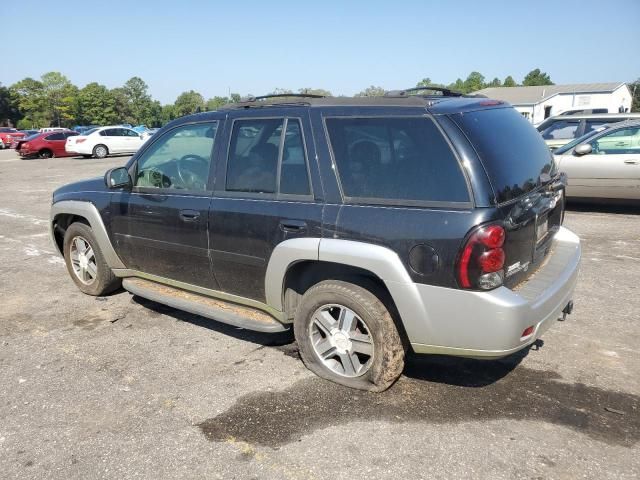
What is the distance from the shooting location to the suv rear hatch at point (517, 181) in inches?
116

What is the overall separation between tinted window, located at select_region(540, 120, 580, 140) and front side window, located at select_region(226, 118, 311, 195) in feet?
29.2

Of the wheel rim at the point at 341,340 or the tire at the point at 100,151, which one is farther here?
the tire at the point at 100,151

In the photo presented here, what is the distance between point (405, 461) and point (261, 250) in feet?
5.42

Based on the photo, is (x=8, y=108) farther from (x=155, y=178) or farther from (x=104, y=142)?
(x=155, y=178)

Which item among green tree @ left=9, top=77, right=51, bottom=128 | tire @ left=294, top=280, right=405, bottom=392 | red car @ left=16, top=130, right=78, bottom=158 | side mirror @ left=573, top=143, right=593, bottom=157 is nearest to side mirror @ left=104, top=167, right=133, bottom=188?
tire @ left=294, top=280, right=405, bottom=392

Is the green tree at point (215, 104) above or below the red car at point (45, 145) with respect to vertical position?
above

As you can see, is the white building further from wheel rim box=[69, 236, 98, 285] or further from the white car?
wheel rim box=[69, 236, 98, 285]

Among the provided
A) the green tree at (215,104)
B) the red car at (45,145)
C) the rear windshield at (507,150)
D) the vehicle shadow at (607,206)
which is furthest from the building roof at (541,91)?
the rear windshield at (507,150)

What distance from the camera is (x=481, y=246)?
2.78 metres

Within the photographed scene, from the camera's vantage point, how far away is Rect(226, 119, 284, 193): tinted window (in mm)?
3680

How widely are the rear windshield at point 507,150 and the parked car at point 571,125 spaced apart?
7648mm

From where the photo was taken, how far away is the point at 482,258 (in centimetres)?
278

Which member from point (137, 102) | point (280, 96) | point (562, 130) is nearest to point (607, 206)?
point (562, 130)

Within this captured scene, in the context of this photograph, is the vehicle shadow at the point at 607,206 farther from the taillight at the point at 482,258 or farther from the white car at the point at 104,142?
the white car at the point at 104,142
